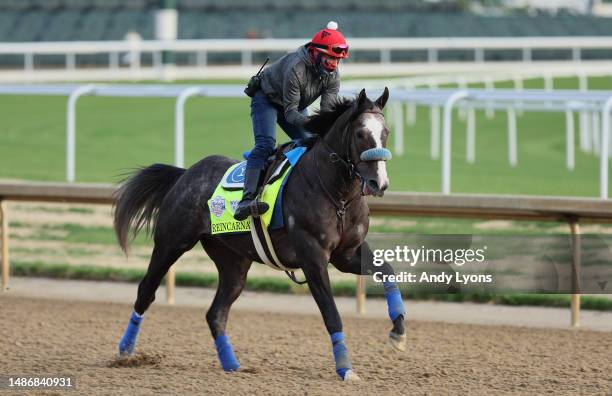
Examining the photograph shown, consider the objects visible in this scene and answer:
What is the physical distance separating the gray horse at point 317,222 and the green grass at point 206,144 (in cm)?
611

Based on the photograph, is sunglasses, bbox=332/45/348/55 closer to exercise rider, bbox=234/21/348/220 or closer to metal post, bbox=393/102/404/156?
exercise rider, bbox=234/21/348/220

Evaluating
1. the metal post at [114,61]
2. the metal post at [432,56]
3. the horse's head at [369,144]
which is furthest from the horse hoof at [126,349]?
the metal post at [432,56]

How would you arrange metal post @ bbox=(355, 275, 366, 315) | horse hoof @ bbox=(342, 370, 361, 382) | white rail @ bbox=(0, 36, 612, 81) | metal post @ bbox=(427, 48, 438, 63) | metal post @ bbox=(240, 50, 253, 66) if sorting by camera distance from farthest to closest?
metal post @ bbox=(427, 48, 438, 63), metal post @ bbox=(240, 50, 253, 66), white rail @ bbox=(0, 36, 612, 81), metal post @ bbox=(355, 275, 366, 315), horse hoof @ bbox=(342, 370, 361, 382)

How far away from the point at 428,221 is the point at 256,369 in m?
5.65

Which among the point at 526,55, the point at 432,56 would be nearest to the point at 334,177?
the point at 432,56

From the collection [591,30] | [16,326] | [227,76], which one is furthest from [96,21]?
[16,326]

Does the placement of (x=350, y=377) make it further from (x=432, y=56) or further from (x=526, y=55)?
(x=526, y=55)

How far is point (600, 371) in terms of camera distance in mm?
6512

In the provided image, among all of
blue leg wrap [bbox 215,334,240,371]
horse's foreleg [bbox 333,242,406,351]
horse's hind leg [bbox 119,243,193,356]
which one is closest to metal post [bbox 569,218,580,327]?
horse's foreleg [bbox 333,242,406,351]

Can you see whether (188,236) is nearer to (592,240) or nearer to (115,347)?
(115,347)

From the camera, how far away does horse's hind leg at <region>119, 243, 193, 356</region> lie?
6.83 meters

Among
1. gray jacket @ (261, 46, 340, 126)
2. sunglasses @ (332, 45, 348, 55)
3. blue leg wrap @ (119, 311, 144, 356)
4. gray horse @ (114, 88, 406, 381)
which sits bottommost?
blue leg wrap @ (119, 311, 144, 356)

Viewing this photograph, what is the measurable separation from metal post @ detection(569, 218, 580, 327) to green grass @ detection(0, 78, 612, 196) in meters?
4.40

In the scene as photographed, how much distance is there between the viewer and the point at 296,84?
6211 millimetres
